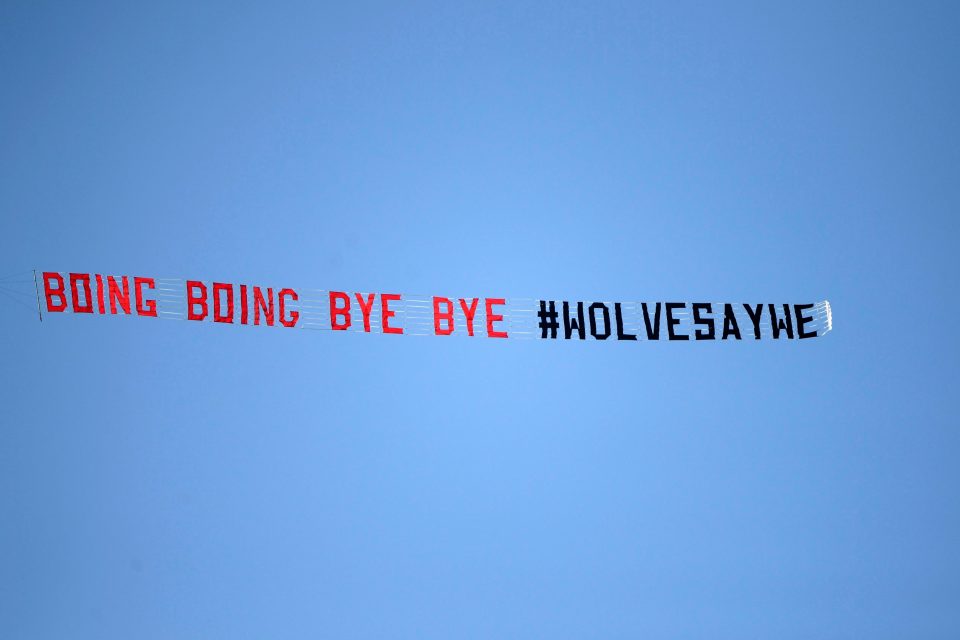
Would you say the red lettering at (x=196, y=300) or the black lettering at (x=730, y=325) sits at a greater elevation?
the red lettering at (x=196, y=300)

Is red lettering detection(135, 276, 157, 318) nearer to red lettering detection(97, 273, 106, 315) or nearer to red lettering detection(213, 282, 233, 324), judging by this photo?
red lettering detection(97, 273, 106, 315)

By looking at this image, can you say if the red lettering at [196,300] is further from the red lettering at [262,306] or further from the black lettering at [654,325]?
the black lettering at [654,325]

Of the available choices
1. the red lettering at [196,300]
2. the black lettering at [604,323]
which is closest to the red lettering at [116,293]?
the red lettering at [196,300]

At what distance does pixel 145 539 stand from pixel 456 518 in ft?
8.47

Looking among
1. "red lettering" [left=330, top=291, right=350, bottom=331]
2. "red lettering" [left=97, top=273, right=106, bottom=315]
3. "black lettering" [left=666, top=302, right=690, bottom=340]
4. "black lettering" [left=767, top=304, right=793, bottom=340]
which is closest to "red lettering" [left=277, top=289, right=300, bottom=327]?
"red lettering" [left=330, top=291, right=350, bottom=331]

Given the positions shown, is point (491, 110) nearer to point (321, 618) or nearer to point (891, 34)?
point (891, 34)

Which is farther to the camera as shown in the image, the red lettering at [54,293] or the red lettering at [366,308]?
the red lettering at [366,308]

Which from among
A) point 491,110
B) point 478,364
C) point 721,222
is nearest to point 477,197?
point 491,110

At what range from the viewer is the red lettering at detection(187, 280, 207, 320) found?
6188mm

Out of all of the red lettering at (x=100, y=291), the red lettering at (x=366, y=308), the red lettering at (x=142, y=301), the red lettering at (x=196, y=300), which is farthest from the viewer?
the red lettering at (x=366, y=308)

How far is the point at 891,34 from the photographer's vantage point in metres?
8.81

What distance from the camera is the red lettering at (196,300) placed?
6.19m

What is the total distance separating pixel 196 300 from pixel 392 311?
1.42 m

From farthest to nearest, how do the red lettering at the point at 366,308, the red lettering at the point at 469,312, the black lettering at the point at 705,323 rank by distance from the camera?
1. the black lettering at the point at 705,323
2. the red lettering at the point at 469,312
3. the red lettering at the point at 366,308
